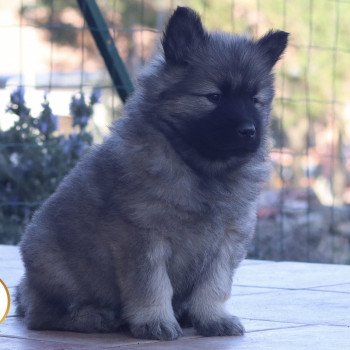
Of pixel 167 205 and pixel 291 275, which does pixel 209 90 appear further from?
pixel 291 275

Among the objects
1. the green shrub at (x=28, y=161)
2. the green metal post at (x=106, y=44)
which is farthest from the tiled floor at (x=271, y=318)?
the green metal post at (x=106, y=44)

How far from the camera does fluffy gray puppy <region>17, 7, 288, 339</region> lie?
4168mm

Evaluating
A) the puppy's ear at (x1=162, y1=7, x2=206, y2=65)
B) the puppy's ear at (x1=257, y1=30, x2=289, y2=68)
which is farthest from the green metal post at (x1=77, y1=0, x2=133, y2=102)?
the puppy's ear at (x1=162, y1=7, x2=206, y2=65)

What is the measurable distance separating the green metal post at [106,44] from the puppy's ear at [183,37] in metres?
3.22

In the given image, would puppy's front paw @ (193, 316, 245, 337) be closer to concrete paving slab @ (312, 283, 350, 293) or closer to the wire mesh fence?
concrete paving slab @ (312, 283, 350, 293)

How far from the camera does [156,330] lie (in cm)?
416

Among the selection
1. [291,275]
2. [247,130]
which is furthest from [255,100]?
[291,275]

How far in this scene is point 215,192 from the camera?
170 inches

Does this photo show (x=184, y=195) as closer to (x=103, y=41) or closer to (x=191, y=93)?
(x=191, y=93)

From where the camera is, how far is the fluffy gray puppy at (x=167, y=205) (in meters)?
4.17

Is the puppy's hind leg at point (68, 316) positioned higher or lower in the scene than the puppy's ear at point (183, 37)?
lower

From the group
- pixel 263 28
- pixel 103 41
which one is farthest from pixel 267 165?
pixel 263 28

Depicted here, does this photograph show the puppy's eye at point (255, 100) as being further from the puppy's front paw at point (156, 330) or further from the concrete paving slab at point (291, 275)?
the concrete paving slab at point (291, 275)

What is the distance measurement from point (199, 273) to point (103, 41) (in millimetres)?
3666
